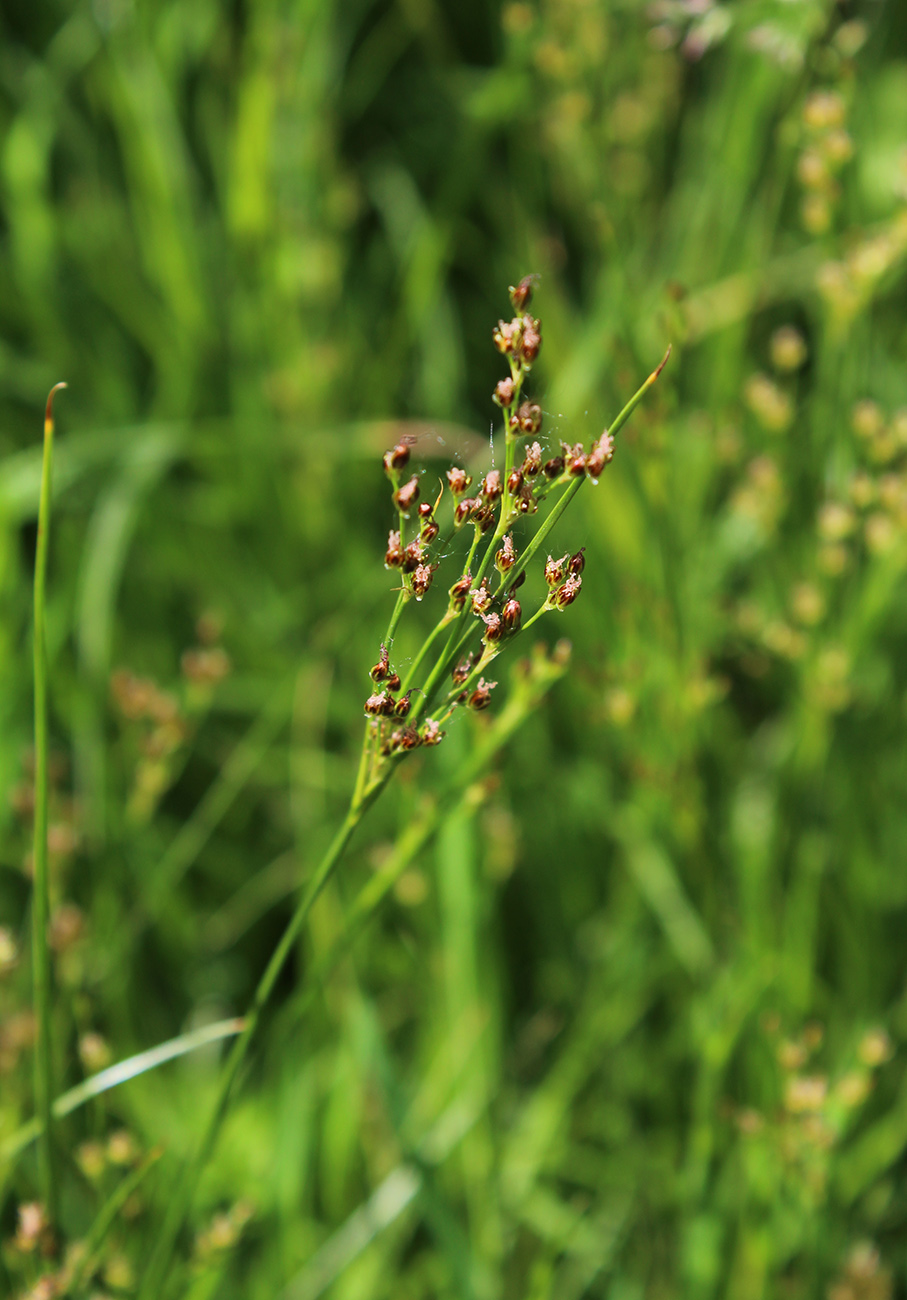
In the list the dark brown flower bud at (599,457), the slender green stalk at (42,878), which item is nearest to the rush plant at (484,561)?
the dark brown flower bud at (599,457)

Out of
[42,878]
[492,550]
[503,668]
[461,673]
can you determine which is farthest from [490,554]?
[503,668]

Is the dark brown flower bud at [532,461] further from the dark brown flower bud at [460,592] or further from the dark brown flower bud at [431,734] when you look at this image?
the dark brown flower bud at [431,734]

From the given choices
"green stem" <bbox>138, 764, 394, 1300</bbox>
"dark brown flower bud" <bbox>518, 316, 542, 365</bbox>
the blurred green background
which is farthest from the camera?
the blurred green background

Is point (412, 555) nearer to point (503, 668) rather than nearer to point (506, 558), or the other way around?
point (506, 558)

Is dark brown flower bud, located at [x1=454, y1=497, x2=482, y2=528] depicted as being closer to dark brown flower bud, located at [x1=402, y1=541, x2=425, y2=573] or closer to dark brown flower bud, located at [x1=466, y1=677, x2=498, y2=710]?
dark brown flower bud, located at [x1=402, y1=541, x2=425, y2=573]

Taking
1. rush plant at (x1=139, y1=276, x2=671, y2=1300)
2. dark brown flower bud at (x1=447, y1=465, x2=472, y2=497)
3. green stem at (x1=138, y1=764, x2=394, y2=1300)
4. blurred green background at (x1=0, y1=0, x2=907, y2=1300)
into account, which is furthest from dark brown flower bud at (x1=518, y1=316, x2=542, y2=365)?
blurred green background at (x1=0, y1=0, x2=907, y2=1300)

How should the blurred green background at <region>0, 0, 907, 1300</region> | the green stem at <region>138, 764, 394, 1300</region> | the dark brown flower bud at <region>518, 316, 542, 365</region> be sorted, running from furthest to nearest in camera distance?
the blurred green background at <region>0, 0, 907, 1300</region>, the green stem at <region>138, 764, 394, 1300</region>, the dark brown flower bud at <region>518, 316, 542, 365</region>

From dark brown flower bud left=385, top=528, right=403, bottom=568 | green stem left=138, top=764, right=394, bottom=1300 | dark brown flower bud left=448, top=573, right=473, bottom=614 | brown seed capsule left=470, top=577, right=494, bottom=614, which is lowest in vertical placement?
green stem left=138, top=764, right=394, bottom=1300
